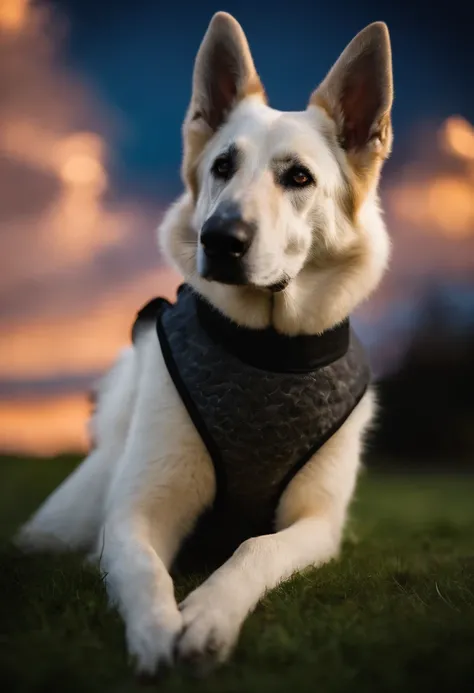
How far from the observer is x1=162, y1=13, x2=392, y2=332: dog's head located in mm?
3146

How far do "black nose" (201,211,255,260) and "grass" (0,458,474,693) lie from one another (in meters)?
1.24

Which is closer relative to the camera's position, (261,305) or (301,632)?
(301,632)

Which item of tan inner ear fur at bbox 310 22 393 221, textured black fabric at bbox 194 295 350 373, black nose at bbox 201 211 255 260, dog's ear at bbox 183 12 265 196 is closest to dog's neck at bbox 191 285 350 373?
textured black fabric at bbox 194 295 350 373

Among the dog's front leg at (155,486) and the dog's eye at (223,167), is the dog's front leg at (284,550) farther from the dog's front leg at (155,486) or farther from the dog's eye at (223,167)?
the dog's eye at (223,167)

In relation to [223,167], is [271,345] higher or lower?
lower

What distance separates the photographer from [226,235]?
9.16 feet

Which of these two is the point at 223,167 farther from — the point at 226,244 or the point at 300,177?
the point at 226,244

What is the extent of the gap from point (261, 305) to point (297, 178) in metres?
0.56

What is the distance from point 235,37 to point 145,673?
266 cm

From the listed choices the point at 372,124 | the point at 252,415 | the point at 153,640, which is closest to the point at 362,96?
the point at 372,124

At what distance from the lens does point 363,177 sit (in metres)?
3.51

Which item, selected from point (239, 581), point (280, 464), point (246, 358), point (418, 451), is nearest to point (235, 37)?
point (246, 358)

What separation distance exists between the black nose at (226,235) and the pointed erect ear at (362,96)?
0.96 meters

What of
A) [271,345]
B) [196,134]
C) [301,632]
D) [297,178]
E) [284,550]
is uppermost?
[196,134]
